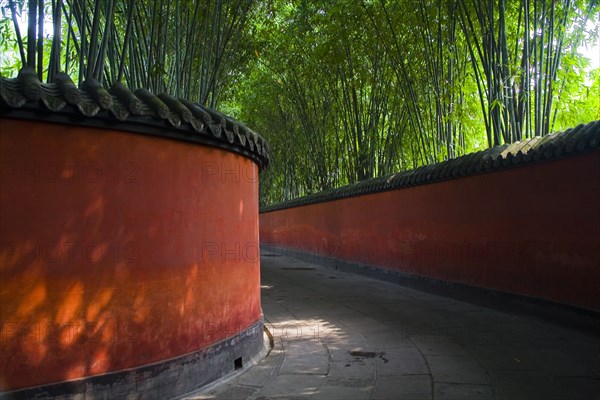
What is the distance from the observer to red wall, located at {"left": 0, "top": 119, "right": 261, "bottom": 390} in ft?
8.06

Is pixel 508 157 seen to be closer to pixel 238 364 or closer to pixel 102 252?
pixel 238 364

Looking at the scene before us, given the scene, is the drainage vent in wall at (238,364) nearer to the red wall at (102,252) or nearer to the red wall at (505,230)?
the red wall at (102,252)

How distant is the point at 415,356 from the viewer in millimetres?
3936

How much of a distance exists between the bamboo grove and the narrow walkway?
2557mm

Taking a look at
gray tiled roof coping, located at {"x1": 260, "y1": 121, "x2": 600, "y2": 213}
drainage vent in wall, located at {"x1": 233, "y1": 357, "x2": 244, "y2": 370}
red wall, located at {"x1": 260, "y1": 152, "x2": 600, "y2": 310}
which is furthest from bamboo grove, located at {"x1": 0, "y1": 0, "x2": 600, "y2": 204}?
drainage vent in wall, located at {"x1": 233, "y1": 357, "x2": 244, "y2": 370}

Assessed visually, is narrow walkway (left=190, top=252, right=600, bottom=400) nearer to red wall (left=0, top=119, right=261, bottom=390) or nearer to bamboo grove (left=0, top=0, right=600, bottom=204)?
red wall (left=0, top=119, right=261, bottom=390)

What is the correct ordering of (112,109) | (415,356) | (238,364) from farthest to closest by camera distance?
(415,356)
(238,364)
(112,109)

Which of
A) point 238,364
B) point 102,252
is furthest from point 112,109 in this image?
point 238,364

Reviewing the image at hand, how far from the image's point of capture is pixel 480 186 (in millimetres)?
6027

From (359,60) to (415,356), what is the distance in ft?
23.4

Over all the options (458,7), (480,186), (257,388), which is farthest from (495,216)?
(257,388)

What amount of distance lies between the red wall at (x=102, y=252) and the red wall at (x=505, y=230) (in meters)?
3.43

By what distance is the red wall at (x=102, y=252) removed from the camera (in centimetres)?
246

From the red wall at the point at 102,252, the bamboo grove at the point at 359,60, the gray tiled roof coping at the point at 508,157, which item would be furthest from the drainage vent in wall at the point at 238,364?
the gray tiled roof coping at the point at 508,157
